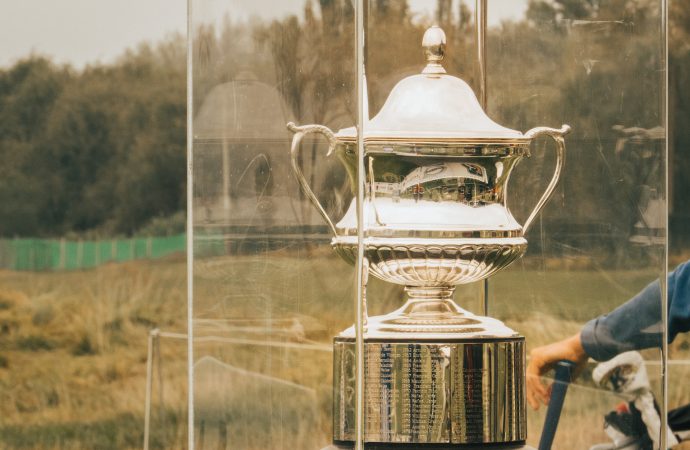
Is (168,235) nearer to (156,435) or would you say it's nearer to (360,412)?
(156,435)

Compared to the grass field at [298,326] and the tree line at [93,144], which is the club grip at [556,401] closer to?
the grass field at [298,326]

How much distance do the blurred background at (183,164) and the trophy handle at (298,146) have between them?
0.02 m

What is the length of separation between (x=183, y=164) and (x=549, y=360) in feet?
9.82

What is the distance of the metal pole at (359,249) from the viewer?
177 cm

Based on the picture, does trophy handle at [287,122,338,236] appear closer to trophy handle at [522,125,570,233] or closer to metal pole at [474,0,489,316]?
trophy handle at [522,125,570,233]

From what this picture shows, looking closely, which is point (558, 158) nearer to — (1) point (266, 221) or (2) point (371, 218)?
(2) point (371, 218)

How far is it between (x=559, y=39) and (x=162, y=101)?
2.96 metres

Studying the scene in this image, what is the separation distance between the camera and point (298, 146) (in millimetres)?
1845

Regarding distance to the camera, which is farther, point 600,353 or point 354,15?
point 600,353

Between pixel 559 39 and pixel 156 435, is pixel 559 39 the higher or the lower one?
the higher one

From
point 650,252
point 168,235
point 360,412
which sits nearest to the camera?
point 360,412

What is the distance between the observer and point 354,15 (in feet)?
5.89

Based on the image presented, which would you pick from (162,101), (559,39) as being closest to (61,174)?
(162,101)

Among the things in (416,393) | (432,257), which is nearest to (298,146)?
(432,257)
